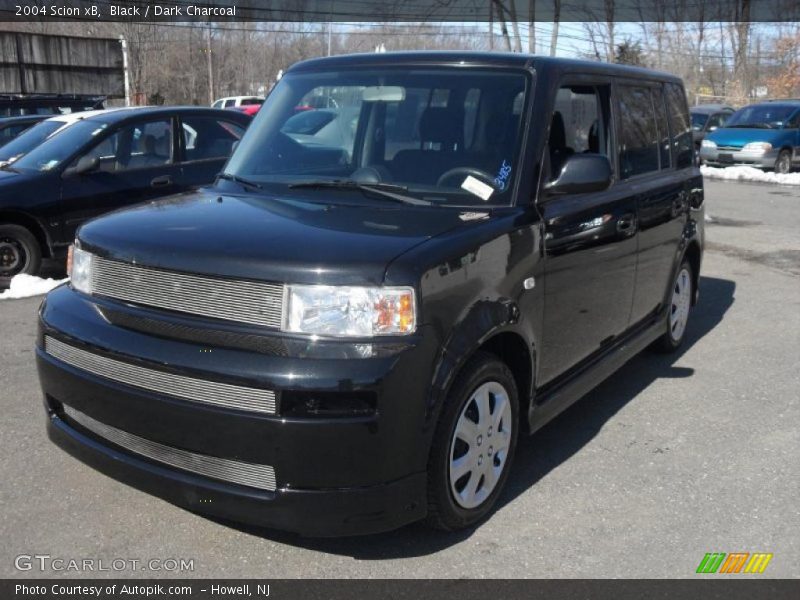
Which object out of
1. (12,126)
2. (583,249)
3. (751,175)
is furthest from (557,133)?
(751,175)

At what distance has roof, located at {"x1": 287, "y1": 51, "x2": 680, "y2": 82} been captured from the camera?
3996 mm

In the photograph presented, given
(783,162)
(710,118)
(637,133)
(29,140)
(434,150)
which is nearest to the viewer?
(434,150)

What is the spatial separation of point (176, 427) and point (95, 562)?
0.72 meters

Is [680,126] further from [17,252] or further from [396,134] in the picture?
[17,252]

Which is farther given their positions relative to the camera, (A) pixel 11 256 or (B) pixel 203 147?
(B) pixel 203 147

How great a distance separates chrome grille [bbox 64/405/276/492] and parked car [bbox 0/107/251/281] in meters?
4.85

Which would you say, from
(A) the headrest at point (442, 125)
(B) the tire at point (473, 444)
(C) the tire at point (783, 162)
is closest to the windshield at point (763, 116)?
(C) the tire at point (783, 162)

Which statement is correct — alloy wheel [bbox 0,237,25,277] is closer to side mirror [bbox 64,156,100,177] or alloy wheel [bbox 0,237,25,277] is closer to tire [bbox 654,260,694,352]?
side mirror [bbox 64,156,100,177]

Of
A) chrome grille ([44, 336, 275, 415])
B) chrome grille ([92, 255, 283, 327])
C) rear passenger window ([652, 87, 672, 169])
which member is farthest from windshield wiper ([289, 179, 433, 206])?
rear passenger window ([652, 87, 672, 169])

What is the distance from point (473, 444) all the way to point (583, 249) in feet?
4.28

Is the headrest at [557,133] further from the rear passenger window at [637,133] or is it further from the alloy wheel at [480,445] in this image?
the alloy wheel at [480,445]

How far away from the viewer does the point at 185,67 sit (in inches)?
2143

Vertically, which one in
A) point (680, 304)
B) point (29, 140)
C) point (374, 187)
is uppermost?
point (29, 140)

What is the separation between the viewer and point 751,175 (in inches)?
762
